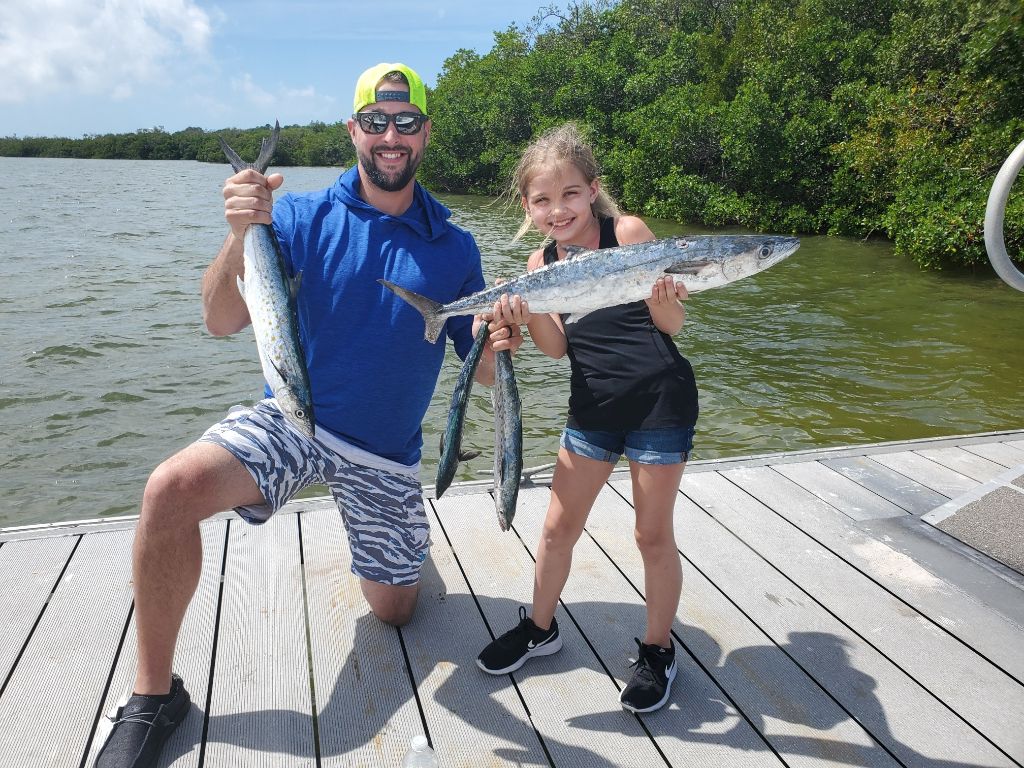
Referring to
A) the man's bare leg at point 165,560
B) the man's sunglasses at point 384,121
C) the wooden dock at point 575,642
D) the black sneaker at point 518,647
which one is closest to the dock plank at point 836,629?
the wooden dock at point 575,642

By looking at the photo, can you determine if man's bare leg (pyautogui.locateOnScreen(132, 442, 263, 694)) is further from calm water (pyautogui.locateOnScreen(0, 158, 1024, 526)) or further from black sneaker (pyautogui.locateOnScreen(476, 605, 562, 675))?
calm water (pyautogui.locateOnScreen(0, 158, 1024, 526))

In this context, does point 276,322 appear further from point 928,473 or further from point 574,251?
point 928,473

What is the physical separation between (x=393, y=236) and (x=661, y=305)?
129 centimetres

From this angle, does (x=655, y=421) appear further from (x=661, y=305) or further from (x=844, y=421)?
(x=844, y=421)

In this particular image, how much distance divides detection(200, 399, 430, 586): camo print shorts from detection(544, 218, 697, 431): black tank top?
908 mm

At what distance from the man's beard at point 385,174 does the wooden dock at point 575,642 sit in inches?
75.4

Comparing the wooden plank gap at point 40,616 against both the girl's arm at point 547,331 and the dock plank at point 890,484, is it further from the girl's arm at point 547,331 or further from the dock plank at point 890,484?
the dock plank at point 890,484

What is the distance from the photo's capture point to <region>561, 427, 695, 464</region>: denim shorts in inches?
117

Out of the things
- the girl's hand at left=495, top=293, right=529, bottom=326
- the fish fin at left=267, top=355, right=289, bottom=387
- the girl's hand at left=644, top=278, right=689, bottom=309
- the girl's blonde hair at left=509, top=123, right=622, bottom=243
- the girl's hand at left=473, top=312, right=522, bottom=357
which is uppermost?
the girl's blonde hair at left=509, top=123, right=622, bottom=243

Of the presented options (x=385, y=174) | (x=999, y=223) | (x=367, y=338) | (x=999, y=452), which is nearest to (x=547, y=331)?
(x=367, y=338)

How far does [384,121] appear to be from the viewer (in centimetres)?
326

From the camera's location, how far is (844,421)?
9.14 m

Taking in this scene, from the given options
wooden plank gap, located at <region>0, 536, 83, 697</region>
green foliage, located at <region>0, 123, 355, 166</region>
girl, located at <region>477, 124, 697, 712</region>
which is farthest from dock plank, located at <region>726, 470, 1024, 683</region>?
green foliage, located at <region>0, 123, 355, 166</region>

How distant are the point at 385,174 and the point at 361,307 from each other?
595 millimetres
